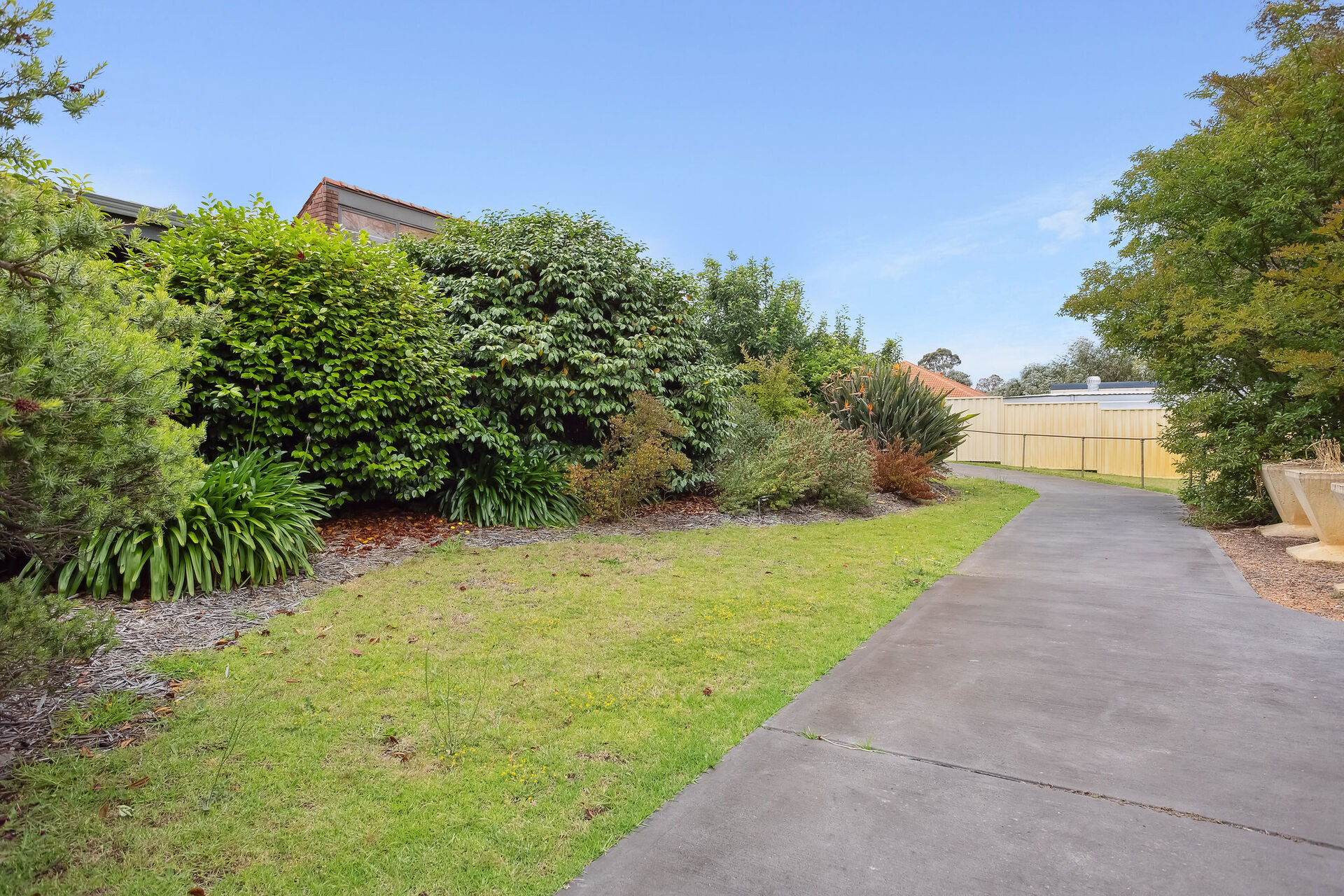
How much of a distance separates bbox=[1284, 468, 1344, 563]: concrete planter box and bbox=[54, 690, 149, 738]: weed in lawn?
9756 mm

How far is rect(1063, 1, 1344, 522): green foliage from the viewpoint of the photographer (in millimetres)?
8617

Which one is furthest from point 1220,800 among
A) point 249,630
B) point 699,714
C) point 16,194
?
point 249,630

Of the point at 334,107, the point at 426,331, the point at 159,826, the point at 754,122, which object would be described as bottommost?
the point at 159,826

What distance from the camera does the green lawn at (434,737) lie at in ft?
6.95

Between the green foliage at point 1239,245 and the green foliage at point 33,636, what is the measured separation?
10607 millimetres

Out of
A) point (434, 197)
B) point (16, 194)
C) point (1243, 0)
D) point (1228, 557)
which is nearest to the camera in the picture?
point (16, 194)

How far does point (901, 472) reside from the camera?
38.6ft

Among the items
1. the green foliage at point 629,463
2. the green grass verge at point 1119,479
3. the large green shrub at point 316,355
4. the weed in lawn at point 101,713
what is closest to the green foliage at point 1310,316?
the green grass verge at point 1119,479

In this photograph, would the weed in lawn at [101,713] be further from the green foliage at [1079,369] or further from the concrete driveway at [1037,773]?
the green foliage at [1079,369]

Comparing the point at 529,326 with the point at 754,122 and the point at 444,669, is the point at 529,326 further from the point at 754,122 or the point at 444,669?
the point at 754,122

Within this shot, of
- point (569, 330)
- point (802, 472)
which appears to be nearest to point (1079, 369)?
point (802, 472)

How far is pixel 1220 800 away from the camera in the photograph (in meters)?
2.51

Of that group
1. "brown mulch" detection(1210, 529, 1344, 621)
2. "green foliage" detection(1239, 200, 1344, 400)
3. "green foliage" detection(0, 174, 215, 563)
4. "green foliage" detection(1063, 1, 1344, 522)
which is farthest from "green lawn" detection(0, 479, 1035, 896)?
"green foliage" detection(1063, 1, 1344, 522)

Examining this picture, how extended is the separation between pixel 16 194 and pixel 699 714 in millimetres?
3326
